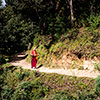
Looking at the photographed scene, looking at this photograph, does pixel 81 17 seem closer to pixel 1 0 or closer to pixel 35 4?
pixel 35 4

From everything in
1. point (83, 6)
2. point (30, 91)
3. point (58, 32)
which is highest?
point (83, 6)

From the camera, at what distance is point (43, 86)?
7359 millimetres

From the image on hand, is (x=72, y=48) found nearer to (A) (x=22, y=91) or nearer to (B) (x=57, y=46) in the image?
(B) (x=57, y=46)

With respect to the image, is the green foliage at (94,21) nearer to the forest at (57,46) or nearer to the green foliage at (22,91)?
the forest at (57,46)

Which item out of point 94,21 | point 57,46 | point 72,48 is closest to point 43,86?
point 72,48

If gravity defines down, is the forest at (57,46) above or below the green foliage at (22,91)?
above

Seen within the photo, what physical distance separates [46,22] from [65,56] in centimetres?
673

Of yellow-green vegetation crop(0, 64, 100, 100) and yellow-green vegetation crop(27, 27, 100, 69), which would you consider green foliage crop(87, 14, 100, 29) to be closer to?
yellow-green vegetation crop(27, 27, 100, 69)

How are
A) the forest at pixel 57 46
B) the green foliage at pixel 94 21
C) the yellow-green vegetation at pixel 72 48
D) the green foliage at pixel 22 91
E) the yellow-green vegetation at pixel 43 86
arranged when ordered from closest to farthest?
the yellow-green vegetation at pixel 43 86 < the forest at pixel 57 46 < the green foliage at pixel 22 91 < the yellow-green vegetation at pixel 72 48 < the green foliage at pixel 94 21

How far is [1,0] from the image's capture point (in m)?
12.5

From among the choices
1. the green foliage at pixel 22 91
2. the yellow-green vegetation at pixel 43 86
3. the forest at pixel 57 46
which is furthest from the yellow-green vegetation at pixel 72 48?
the green foliage at pixel 22 91

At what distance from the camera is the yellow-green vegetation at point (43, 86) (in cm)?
595

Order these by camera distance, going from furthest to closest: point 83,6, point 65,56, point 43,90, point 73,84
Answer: point 83,6, point 65,56, point 43,90, point 73,84

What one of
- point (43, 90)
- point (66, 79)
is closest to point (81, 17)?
point (66, 79)
